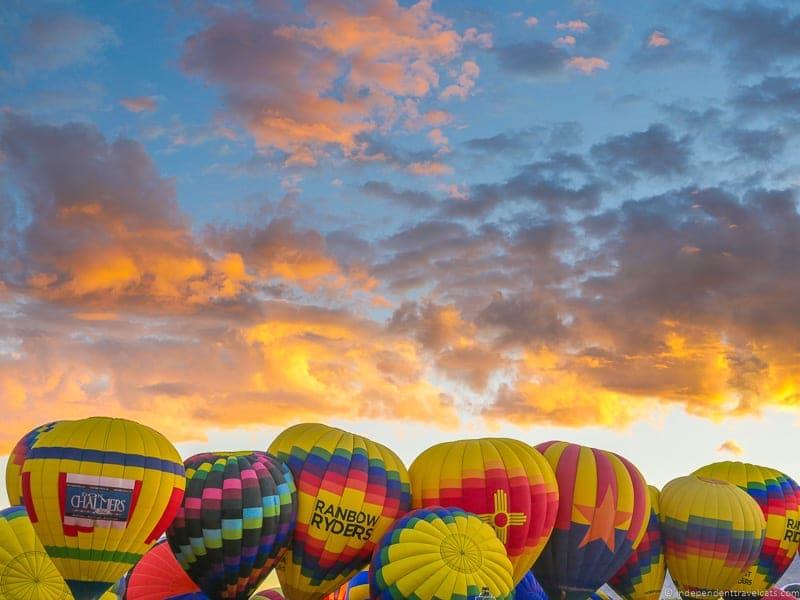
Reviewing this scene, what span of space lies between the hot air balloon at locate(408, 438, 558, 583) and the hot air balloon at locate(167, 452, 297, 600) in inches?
156

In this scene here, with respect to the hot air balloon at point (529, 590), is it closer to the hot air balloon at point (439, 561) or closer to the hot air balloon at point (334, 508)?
the hot air balloon at point (334, 508)

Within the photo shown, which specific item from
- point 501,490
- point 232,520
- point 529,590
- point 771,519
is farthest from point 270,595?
point 771,519

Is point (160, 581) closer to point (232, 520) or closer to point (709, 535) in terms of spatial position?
point (232, 520)

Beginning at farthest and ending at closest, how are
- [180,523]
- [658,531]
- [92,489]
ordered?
[658,531], [180,523], [92,489]

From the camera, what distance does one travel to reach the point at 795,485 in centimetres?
3703

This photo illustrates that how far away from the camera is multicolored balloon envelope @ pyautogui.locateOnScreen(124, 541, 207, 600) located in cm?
2908

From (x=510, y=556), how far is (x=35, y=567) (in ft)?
39.4

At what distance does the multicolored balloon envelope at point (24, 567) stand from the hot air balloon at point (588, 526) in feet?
43.2

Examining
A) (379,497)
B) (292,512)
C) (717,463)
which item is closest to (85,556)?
(292,512)

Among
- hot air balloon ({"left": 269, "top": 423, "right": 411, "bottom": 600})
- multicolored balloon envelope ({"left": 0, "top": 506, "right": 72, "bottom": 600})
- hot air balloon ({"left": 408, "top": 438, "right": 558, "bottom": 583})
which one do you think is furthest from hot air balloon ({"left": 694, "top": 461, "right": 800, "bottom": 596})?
multicolored balloon envelope ({"left": 0, "top": 506, "right": 72, "bottom": 600})

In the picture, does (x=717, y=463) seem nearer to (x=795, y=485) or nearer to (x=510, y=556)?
(x=795, y=485)

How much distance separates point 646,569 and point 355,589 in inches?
381

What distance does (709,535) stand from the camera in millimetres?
32906

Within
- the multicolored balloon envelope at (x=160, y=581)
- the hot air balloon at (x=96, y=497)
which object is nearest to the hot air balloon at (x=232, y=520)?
the hot air balloon at (x=96, y=497)
